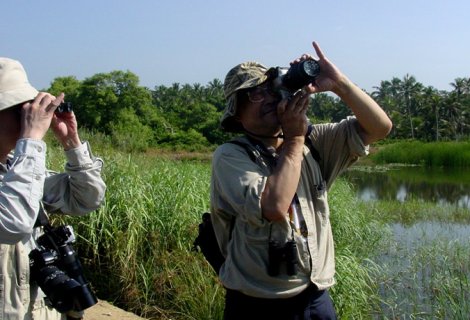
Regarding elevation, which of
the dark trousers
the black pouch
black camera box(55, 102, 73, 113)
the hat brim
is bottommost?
the dark trousers

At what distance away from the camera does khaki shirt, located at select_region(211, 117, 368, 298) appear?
1739 millimetres

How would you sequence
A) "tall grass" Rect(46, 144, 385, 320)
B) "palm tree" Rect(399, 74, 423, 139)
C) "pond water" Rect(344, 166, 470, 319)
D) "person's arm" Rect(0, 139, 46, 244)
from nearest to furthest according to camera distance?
"person's arm" Rect(0, 139, 46, 244) → "tall grass" Rect(46, 144, 385, 320) → "pond water" Rect(344, 166, 470, 319) → "palm tree" Rect(399, 74, 423, 139)

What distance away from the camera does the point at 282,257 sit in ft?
5.62

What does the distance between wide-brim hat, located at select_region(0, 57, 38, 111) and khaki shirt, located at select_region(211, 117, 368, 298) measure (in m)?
0.65

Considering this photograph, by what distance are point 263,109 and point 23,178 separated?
0.85 metres

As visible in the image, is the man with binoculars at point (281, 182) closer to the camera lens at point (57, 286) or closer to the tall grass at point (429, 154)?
A: the camera lens at point (57, 286)

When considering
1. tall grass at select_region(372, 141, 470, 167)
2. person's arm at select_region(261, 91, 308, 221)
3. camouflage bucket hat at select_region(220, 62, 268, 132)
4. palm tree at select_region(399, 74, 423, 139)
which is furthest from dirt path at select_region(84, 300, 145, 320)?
palm tree at select_region(399, 74, 423, 139)

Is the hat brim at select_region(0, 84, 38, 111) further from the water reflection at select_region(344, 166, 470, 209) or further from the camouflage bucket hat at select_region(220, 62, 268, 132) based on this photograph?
the water reflection at select_region(344, 166, 470, 209)

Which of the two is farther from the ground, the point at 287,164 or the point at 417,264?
the point at 287,164

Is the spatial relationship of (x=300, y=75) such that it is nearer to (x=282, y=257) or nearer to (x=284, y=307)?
(x=282, y=257)

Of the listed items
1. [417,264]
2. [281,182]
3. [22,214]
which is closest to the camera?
[22,214]

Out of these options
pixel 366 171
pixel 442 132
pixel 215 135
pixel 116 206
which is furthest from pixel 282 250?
pixel 442 132

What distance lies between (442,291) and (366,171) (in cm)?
2201

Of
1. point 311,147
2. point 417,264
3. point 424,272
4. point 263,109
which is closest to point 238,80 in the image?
point 263,109
